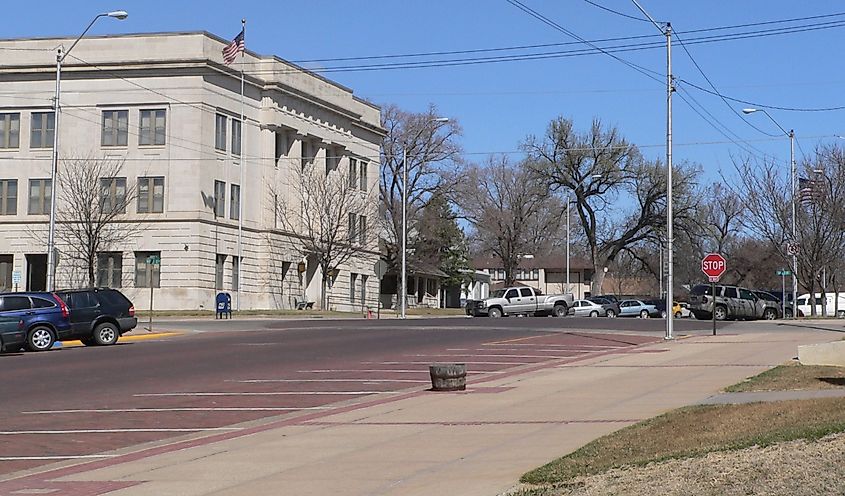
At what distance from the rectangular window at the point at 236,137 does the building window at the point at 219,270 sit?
6532 mm

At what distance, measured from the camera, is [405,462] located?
11.9m

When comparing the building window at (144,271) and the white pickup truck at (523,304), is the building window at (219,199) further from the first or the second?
the white pickup truck at (523,304)

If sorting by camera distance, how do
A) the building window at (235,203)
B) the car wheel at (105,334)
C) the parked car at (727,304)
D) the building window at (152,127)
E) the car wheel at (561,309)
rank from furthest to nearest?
the building window at (235,203) → the building window at (152,127) → the car wheel at (561,309) → the parked car at (727,304) → the car wheel at (105,334)

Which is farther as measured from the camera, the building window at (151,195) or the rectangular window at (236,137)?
the rectangular window at (236,137)

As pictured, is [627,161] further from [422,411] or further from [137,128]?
[422,411]

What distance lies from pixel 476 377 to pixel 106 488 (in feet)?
39.4

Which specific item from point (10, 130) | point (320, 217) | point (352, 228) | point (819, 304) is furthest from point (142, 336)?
point (819, 304)

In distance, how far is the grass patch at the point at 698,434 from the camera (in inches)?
380

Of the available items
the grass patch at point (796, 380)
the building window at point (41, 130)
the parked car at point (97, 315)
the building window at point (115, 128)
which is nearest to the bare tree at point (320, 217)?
the building window at point (115, 128)

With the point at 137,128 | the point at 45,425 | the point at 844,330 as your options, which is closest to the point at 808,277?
the point at 844,330

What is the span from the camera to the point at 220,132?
221 feet

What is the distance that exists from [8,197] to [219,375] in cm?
4894

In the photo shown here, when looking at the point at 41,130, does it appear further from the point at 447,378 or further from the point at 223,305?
the point at 447,378

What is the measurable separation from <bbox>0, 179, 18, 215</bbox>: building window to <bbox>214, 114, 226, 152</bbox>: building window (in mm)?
12244
